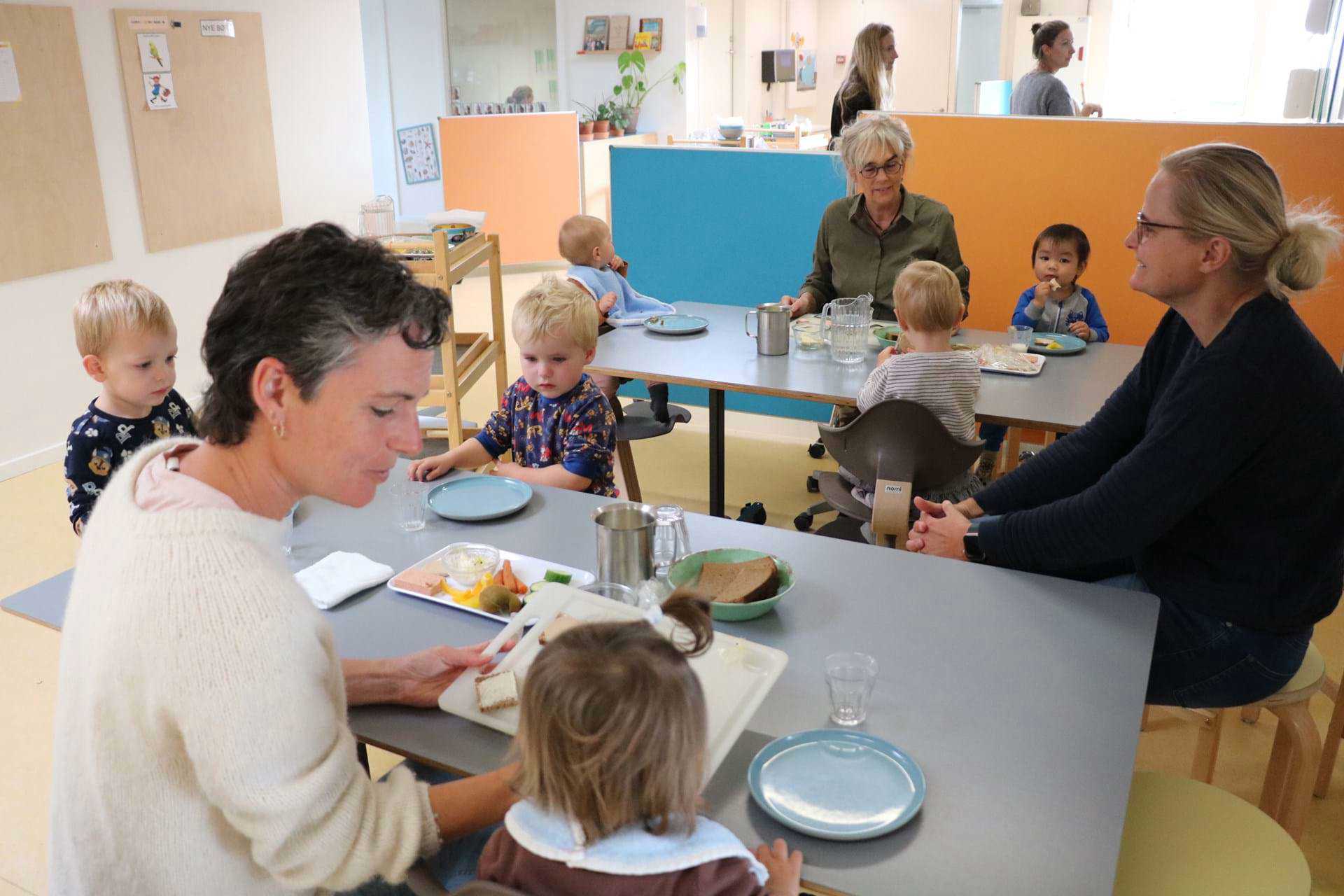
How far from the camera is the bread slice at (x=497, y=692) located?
1.40m

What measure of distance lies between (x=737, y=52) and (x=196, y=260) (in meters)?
6.40

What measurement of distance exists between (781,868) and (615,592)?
0.63 meters

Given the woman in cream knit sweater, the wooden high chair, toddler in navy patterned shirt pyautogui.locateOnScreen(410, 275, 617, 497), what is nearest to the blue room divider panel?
the wooden high chair

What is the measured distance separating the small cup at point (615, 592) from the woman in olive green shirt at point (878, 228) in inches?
82.5

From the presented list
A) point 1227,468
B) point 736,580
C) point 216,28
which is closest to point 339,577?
point 736,580

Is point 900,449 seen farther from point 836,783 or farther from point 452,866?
point 452,866

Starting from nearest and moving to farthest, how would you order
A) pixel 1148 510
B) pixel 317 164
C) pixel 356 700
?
pixel 356 700 < pixel 1148 510 < pixel 317 164

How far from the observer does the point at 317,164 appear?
5809mm

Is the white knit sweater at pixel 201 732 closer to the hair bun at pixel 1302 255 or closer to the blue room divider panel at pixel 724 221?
the hair bun at pixel 1302 255

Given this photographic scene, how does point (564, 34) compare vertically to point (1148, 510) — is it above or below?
above

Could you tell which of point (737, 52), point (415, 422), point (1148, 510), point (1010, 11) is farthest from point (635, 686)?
point (1010, 11)

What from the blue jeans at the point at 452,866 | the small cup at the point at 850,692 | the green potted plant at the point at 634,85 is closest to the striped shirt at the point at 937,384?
the small cup at the point at 850,692

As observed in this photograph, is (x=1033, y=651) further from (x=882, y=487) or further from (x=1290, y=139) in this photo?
(x=1290, y=139)

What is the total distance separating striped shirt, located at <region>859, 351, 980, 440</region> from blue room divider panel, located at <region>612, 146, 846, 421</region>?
194cm
